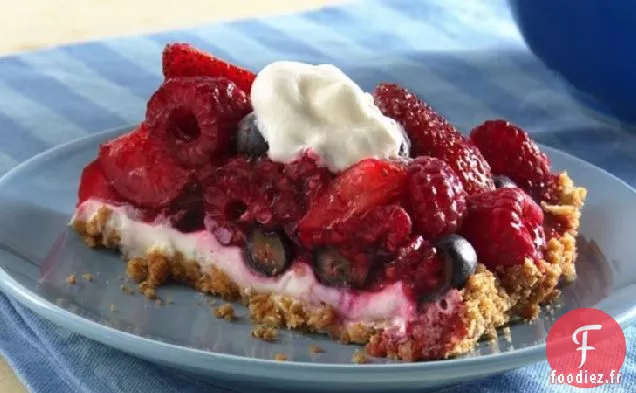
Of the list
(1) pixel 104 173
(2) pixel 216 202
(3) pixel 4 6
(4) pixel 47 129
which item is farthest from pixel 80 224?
(3) pixel 4 6

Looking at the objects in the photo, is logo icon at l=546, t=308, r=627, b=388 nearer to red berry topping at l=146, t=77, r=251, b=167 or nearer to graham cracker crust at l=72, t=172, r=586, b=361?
graham cracker crust at l=72, t=172, r=586, b=361

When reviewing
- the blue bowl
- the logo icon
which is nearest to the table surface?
the blue bowl

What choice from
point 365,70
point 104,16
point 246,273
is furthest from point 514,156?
point 104,16

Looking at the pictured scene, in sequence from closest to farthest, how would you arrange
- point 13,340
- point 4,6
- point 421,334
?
point 421,334, point 13,340, point 4,6

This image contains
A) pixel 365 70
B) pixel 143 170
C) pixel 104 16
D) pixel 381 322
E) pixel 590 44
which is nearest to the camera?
pixel 381 322

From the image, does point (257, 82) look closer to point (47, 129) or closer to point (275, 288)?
point (275, 288)

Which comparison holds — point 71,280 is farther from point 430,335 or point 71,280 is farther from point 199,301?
point 430,335
